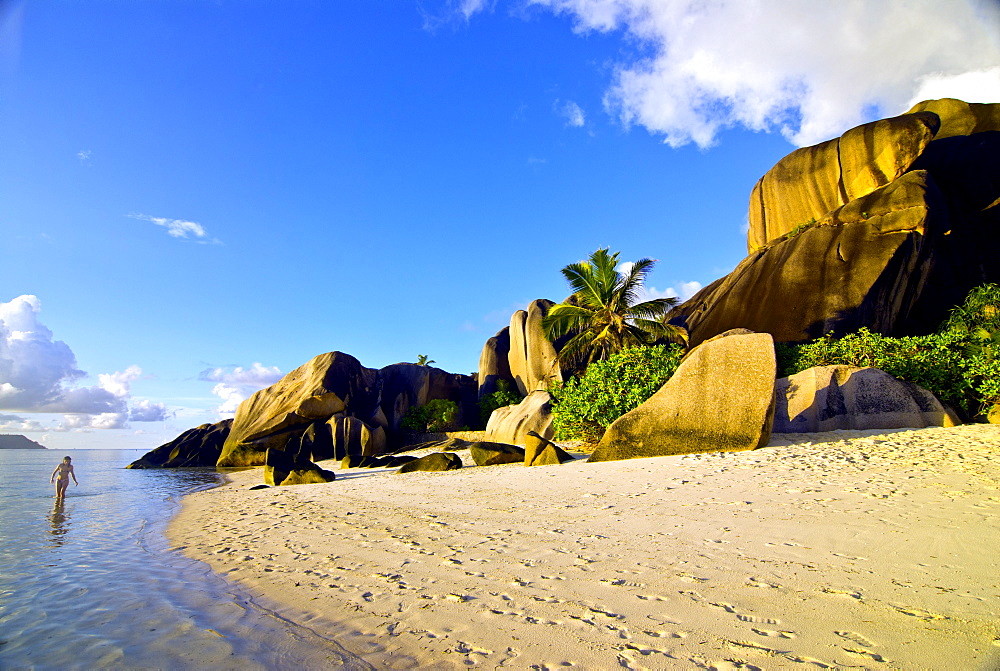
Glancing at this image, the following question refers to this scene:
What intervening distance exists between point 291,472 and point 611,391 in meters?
8.07

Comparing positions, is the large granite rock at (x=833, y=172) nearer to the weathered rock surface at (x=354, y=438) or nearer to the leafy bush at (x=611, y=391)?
the leafy bush at (x=611, y=391)

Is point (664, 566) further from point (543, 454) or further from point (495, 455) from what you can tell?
point (495, 455)

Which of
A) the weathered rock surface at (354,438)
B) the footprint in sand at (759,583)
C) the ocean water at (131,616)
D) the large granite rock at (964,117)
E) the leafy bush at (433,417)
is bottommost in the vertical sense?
the ocean water at (131,616)

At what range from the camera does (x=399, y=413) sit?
2878cm

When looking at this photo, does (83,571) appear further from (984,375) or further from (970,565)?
(984,375)

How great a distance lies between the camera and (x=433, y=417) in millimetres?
26812

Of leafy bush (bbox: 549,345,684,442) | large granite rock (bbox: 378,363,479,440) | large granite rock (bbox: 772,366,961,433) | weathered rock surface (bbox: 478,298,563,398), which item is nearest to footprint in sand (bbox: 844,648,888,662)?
large granite rock (bbox: 772,366,961,433)

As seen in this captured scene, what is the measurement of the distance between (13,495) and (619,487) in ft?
54.8

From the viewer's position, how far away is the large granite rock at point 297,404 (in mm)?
24750

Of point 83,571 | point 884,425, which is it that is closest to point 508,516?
point 83,571

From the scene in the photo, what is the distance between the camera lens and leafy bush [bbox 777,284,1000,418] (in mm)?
10687

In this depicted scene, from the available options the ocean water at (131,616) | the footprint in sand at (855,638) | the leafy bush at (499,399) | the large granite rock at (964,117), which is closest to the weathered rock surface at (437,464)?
the ocean water at (131,616)

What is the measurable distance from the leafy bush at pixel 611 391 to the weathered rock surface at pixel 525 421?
2837mm

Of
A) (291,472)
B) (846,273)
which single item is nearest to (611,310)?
(846,273)
